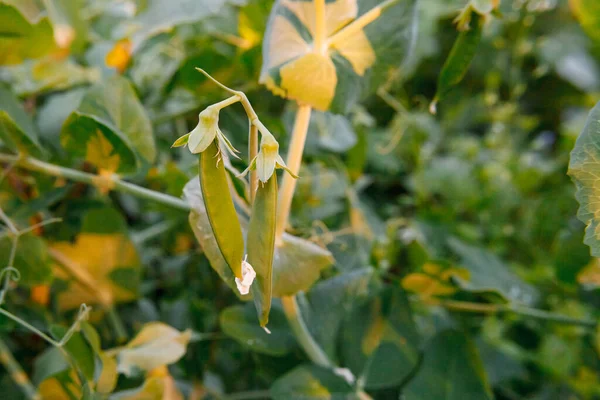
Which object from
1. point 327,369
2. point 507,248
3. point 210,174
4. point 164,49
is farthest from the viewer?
point 507,248

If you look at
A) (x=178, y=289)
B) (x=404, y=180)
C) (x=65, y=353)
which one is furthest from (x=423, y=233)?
(x=65, y=353)

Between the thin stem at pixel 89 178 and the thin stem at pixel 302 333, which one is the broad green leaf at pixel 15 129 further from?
the thin stem at pixel 302 333

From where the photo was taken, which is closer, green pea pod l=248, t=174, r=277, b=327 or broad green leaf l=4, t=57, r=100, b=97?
green pea pod l=248, t=174, r=277, b=327

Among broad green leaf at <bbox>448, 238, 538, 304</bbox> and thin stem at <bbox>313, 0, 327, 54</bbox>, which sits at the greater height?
thin stem at <bbox>313, 0, 327, 54</bbox>

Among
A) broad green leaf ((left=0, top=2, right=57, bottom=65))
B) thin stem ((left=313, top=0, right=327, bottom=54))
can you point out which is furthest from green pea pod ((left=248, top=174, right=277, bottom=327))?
broad green leaf ((left=0, top=2, right=57, bottom=65))

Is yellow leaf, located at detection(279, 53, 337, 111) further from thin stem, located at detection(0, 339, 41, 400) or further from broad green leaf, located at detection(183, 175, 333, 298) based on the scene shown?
thin stem, located at detection(0, 339, 41, 400)

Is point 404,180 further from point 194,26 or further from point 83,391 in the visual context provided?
point 83,391
